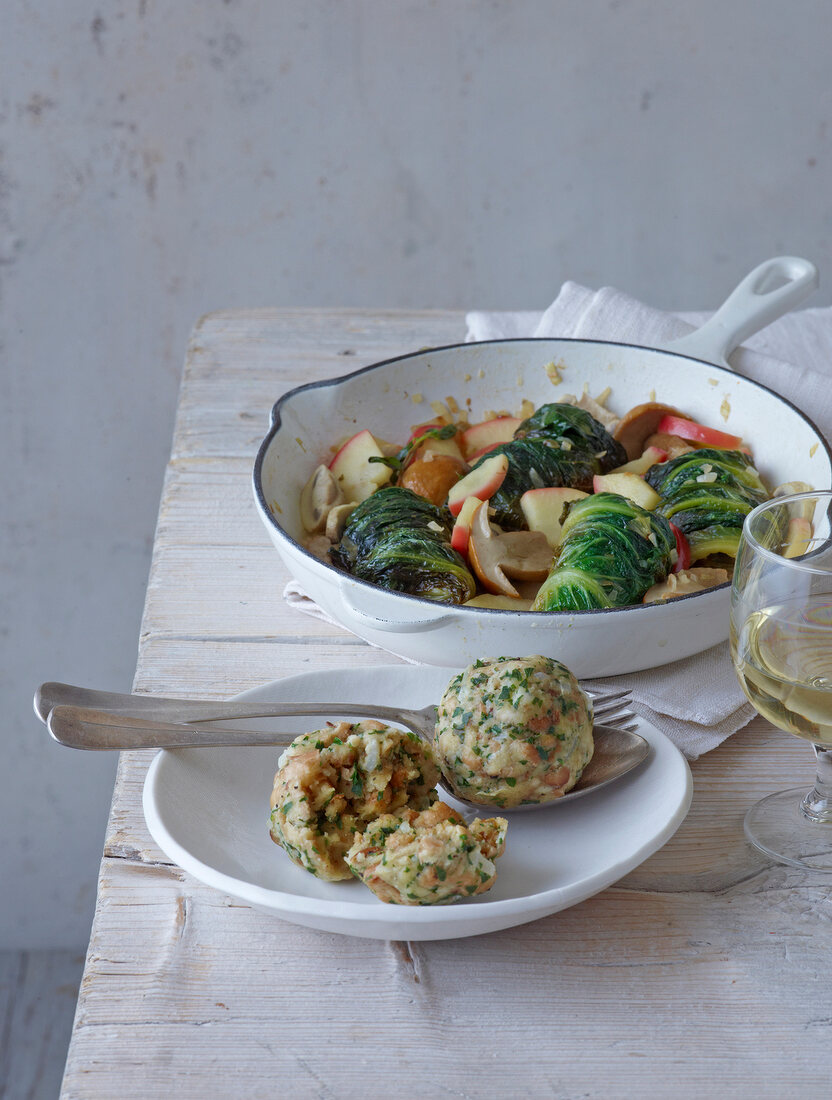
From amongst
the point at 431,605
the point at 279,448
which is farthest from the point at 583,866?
the point at 279,448

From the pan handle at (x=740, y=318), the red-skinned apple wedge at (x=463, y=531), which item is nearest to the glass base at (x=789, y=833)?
the red-skinned apple wedge at (x=463, y=531)

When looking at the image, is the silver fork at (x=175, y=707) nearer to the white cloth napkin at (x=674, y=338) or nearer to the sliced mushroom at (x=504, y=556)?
the white cloth napkin at (x=674, y=338)

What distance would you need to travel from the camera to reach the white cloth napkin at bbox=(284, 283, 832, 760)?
1134 mm

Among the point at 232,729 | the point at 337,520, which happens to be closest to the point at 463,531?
the point at 337,520

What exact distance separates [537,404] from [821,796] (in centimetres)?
89

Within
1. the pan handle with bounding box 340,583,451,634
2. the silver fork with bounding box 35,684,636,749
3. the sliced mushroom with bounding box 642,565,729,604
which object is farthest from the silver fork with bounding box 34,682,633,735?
the sliced mushroom with bounding box 642,565,729,604

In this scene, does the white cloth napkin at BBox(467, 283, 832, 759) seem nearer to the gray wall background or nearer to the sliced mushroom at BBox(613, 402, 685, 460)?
the sliced mushroom at BBox(613, 402, 685, 460)

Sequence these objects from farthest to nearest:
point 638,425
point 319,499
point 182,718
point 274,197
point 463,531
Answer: point 274,197 → point 638,425 → point 319,499 → point 463,531 → point 182,718

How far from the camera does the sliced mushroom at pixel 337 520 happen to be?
141cm

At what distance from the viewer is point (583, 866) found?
0.88 m

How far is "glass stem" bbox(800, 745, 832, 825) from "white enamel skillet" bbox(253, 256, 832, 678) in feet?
0.62

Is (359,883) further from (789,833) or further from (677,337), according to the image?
(677,337)

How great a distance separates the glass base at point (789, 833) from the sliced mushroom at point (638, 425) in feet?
2.23

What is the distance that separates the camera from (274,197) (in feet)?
10.2
